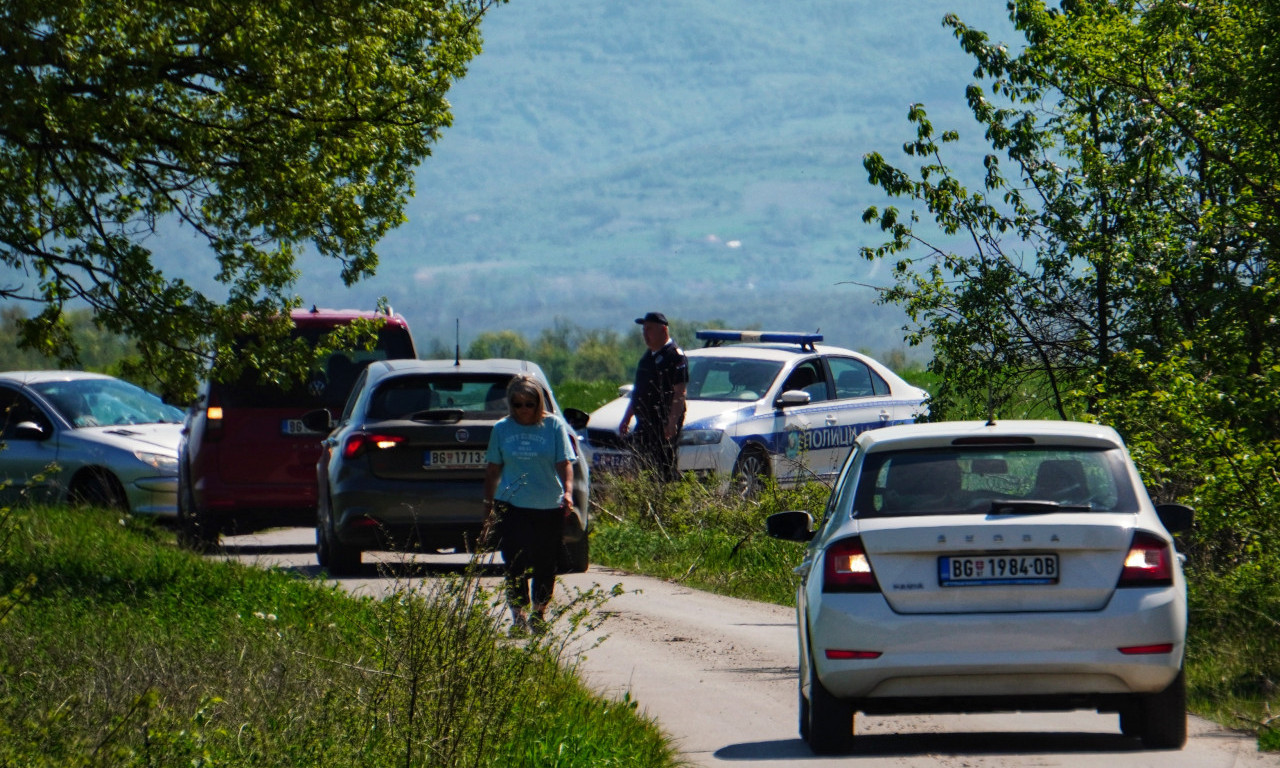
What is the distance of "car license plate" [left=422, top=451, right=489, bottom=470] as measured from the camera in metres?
14.4

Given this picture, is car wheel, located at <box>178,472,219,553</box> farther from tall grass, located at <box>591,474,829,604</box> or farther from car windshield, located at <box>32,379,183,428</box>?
tall grass, located at <box>591,474,829,604</box>

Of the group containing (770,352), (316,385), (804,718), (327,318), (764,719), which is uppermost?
(327,318)

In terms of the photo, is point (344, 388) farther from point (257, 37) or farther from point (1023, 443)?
point (1023, 443)

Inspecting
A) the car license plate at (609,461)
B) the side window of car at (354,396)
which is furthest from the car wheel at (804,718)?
the car license plate at (609,461)

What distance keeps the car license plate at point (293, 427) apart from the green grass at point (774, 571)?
2.81 m

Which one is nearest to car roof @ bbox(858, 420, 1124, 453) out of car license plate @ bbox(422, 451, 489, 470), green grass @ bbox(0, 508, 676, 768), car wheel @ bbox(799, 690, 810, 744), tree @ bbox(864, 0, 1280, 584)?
car wheel @ bbox(799, 690, 810, 744)

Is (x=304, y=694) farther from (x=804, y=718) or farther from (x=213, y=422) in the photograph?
(x=213, y=422)

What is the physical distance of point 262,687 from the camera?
25.2ft

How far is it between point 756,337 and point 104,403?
725 centimetres

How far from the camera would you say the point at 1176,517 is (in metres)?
8.55

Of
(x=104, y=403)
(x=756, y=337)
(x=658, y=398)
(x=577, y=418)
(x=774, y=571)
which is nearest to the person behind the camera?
(x=577, y=418)

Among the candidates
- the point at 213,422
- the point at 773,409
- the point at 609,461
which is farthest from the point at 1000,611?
the point at 773,409

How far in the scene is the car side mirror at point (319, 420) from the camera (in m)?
15.3

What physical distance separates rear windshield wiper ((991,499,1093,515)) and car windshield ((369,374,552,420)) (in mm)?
7088
